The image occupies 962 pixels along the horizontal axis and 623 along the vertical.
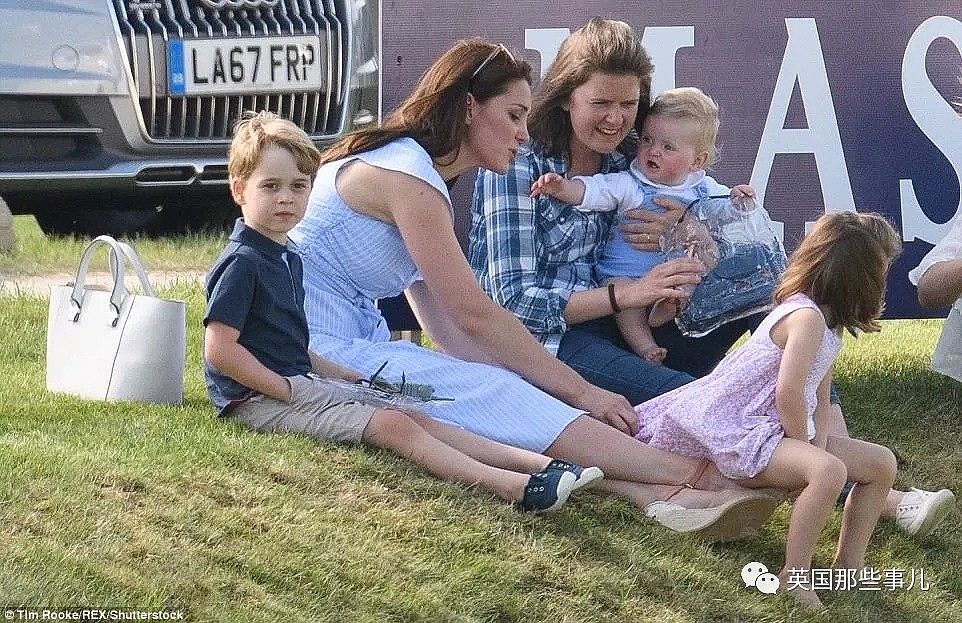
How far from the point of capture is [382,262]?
4492 millimetres

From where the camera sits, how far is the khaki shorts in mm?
4203

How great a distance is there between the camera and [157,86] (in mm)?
7559

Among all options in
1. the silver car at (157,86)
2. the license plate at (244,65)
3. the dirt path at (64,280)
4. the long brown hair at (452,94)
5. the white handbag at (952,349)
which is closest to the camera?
the long brown hair at (452,94)

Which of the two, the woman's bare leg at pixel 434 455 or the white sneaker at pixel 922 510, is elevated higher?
the woman's bare leg at pixel 434 455

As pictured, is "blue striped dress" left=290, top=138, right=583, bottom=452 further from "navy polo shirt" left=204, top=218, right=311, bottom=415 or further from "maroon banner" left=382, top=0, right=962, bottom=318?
"maroon banner" left=382, top=0, right=962, bottom=318

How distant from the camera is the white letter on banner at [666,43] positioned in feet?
18.6

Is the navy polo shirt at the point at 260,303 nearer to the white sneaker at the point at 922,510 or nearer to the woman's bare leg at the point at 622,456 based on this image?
the woman's bare leg at the point at 622,456

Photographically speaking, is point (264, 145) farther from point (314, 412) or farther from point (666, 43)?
point (666, 43)

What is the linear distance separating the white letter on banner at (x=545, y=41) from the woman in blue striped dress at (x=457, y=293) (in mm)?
1107

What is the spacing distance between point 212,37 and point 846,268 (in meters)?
4.29

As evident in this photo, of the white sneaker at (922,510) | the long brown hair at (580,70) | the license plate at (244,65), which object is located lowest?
the white sneaker at (922,510)

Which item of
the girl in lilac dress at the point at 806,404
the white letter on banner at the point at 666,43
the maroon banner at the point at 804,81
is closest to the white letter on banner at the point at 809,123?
the maroon banner at the point at 804,81

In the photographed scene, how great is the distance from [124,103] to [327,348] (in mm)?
3325

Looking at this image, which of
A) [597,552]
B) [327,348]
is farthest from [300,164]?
[597,552]
